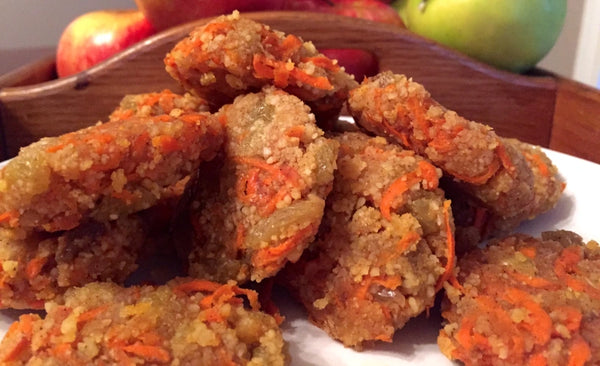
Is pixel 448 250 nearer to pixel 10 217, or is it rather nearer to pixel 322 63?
pixel 322 63

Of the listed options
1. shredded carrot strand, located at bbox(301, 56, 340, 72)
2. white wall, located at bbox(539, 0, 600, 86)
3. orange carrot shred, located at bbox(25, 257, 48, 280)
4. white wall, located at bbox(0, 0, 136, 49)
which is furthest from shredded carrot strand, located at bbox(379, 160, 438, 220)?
white wall, located at bbox(539, 0, 600, 86)

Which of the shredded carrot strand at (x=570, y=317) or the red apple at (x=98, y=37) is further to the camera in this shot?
the red apple at (x=98, y=37)

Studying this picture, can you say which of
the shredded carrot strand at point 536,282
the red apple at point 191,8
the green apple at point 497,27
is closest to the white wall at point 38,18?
the red apple at point 191,8

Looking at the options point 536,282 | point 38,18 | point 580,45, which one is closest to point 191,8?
point 38,18

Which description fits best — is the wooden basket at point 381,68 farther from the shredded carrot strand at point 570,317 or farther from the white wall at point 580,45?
the white wall at point 580,45

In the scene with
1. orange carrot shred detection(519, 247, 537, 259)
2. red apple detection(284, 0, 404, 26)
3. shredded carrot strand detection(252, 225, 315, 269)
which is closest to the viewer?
shredded carrot strand detection(252, 225, 315, 269)

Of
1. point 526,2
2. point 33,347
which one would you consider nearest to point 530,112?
point 526,2

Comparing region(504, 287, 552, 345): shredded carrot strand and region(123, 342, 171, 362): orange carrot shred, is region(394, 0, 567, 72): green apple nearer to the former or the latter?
region(504, 287, 552, 345): shredded carrot strand
